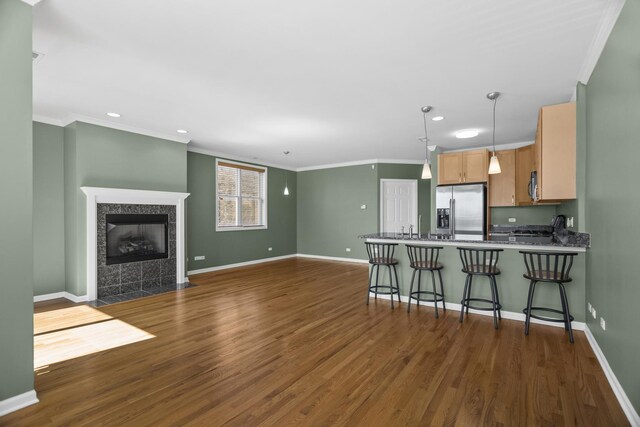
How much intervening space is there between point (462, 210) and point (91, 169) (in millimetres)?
6358

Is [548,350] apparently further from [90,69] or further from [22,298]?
[90,69]

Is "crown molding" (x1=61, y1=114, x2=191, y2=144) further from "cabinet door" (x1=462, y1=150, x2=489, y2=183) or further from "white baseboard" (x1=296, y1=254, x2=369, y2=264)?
"cabinet door" (x1=462, y1=150, x2=489, y2=183)

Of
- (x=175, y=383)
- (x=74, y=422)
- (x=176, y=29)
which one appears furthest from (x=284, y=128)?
(x=74, y=422)

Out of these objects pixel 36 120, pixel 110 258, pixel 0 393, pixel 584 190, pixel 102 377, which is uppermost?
pixel 36 120

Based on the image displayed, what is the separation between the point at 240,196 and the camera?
7.70 meters

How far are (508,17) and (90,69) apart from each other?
3.79 m

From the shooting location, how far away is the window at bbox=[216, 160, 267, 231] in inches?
285

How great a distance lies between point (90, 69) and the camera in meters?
3.16

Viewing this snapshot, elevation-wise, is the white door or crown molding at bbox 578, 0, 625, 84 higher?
crown molding at bbox 578, 0, 625, 84

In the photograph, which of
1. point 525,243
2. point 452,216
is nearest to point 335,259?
point 452,216

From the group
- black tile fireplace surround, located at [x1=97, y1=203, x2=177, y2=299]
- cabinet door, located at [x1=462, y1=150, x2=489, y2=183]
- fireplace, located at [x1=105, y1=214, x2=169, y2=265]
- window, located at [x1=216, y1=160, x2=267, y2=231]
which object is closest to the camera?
black tile fireplace surround, located at [x1=97, y1=203, x2=177, y2=299]

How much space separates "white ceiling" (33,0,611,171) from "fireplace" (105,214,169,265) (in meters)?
1.54

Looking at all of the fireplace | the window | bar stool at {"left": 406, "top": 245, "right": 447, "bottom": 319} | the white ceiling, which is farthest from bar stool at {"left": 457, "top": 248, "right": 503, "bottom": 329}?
the window

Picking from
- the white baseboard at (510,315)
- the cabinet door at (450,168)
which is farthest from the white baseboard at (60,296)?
the cabinet door at (450,168)
